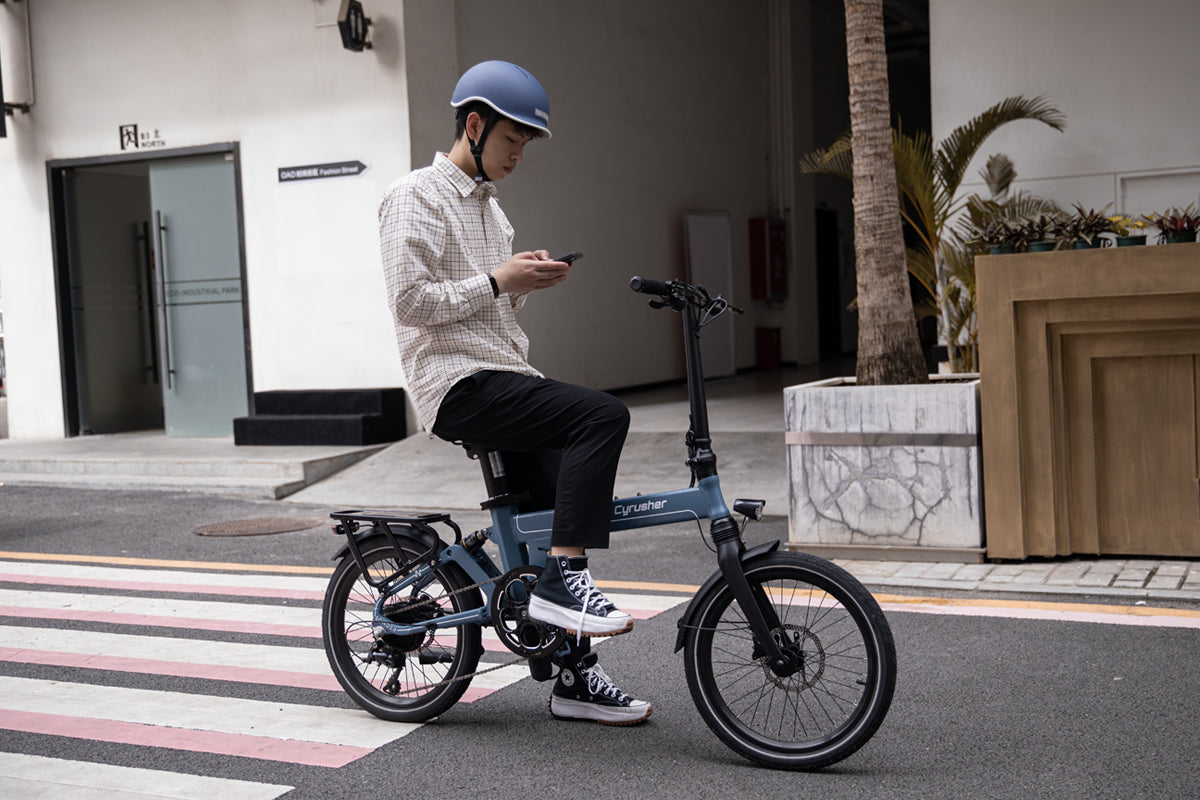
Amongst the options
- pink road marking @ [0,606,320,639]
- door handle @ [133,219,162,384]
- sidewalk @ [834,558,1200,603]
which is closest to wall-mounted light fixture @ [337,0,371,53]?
door handle @ [133,219,162,384]

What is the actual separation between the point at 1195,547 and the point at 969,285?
4.51 m

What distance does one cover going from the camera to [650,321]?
1838 cm

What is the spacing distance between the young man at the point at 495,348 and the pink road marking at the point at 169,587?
2859mm

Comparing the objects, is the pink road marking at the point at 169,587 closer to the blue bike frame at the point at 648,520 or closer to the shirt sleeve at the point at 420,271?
the blue bike frame at the point at 648,520

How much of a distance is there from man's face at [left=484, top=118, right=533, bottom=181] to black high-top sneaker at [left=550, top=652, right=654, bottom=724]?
1.62m

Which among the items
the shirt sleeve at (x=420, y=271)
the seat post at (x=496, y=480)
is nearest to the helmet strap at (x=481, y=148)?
the shirt sleeve at (x=420, y=271)

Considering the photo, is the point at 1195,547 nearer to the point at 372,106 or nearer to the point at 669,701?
the point at 669,701

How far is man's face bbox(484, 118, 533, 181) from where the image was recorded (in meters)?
3.87

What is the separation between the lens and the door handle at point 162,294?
1414 centimetres

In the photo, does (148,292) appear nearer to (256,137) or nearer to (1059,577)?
(256,137)

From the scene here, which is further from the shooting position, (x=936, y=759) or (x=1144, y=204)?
(x=1144, y=204)

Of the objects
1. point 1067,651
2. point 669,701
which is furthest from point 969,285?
point 669,701

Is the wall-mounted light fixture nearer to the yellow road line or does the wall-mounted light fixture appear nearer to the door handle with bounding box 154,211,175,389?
the door handle with bounding box 154,211,175,389

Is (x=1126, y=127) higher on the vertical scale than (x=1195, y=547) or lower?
higher
